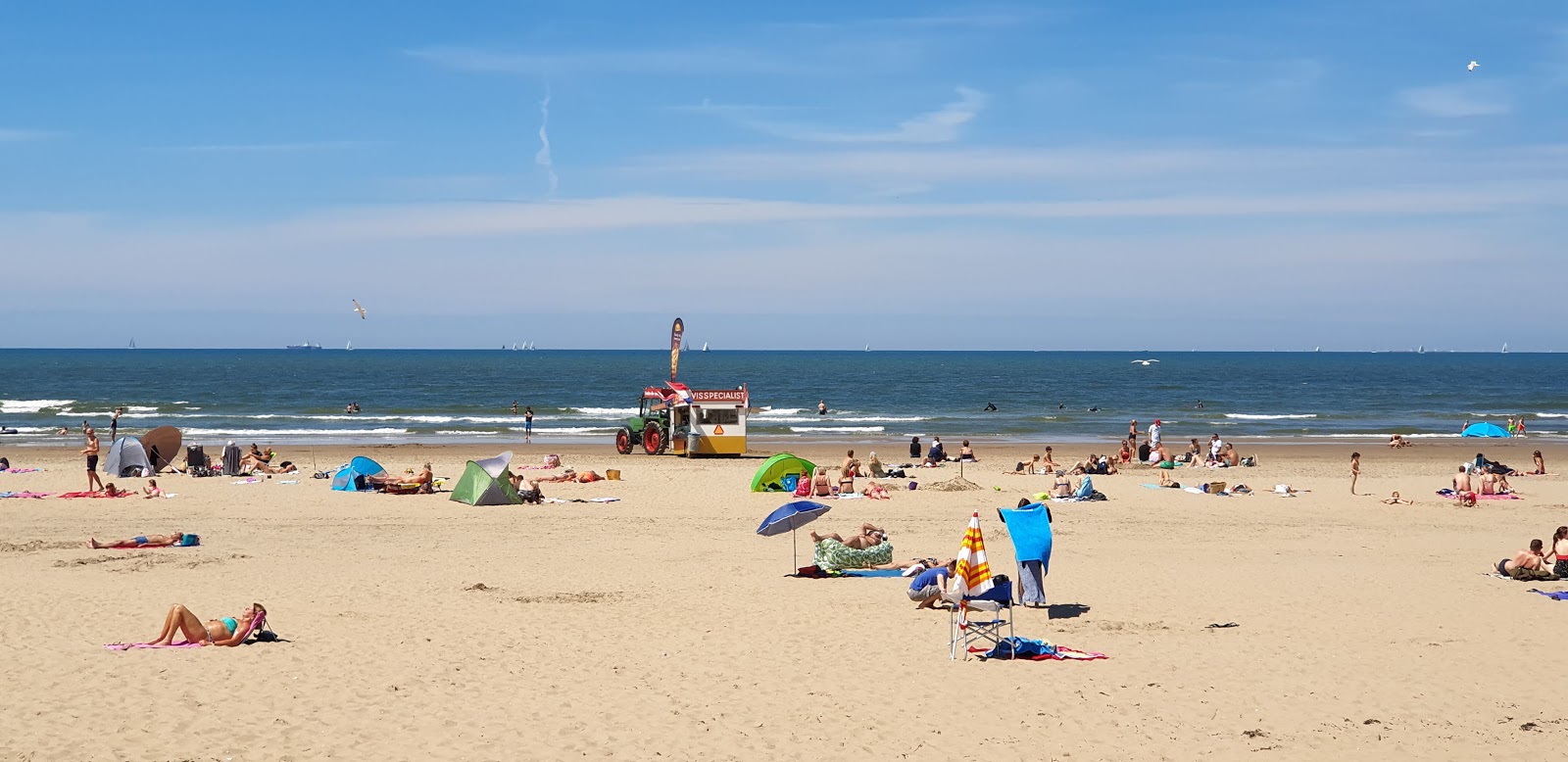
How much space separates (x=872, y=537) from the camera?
1562 cm

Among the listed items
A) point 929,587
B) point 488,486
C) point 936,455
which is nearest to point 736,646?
point 929,587

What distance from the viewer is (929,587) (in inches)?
511

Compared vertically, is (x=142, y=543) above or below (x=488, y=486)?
below

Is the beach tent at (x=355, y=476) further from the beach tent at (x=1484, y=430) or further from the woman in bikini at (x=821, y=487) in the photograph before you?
the beach tent at (x=1484, y=430)

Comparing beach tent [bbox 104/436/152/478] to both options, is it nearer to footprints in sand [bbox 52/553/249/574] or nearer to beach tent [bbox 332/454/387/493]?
beach tent [bbox 332/454/387/493]

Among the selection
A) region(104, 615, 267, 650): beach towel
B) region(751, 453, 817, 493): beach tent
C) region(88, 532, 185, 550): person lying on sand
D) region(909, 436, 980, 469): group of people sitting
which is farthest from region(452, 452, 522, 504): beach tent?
region(909, 436, 980, 469): group of people sitting

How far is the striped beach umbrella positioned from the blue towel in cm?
111

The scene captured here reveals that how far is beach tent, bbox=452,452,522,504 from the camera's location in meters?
21.9

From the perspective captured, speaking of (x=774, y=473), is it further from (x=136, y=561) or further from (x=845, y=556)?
(x=136, y=561)

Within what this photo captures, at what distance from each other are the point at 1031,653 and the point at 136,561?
1126cm

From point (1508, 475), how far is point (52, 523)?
97.9ft

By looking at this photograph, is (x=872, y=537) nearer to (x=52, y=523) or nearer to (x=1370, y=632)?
(x=1370, y=632)

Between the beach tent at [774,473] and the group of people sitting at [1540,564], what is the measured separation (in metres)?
12.7

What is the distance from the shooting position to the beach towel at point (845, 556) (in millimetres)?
15055
